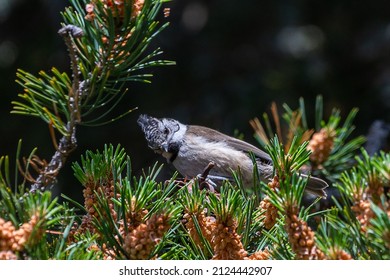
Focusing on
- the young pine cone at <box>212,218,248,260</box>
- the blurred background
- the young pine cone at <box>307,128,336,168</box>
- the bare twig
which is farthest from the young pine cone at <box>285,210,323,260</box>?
the blurred background

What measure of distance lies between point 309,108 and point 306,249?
3.52 metres

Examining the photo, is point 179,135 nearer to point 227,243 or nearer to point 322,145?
point 322,145

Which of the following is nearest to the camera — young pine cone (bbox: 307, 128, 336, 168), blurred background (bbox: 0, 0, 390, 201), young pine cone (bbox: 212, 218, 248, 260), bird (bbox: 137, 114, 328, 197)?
young pine cone (bbox: 212, 218, 248, 260)

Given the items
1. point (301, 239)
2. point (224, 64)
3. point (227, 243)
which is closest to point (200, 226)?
point (227, 243)

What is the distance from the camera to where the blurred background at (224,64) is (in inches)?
188

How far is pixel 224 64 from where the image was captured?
18.5 feet

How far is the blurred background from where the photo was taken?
4766 mm

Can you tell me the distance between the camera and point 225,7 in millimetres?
5195

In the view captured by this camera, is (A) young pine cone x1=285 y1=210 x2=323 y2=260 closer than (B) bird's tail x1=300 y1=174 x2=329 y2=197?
Yes

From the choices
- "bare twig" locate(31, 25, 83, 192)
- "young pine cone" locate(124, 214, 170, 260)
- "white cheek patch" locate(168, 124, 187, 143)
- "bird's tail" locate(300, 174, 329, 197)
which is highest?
"bare twig" locate(31, 25, 83, 192)

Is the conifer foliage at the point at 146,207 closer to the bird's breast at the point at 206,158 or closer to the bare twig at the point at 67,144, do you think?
the bare twig at the point at 67,144

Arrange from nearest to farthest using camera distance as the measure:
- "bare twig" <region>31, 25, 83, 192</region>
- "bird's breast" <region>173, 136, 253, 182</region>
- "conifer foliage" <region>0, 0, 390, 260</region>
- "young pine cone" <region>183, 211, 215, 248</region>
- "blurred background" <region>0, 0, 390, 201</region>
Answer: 1. "conifer foliage" <region>0, 0, 390, 260</region>
2. "young pine cone" <region>183, 211, 215, 248</region>
3. "bare twig" <region>31, 25, 83, 192</region>
4. "bird's breast" <region>173, 136, 253, 182</region>
5. "blurred background" <region>0, 0, 390, 201</region>

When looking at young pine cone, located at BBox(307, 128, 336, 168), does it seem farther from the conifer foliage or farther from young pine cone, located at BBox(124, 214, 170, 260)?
young pine cone, located at BBox(124, 214, 170, 260)

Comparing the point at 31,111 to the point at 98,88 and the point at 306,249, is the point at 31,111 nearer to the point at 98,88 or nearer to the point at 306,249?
the point at 98,88
